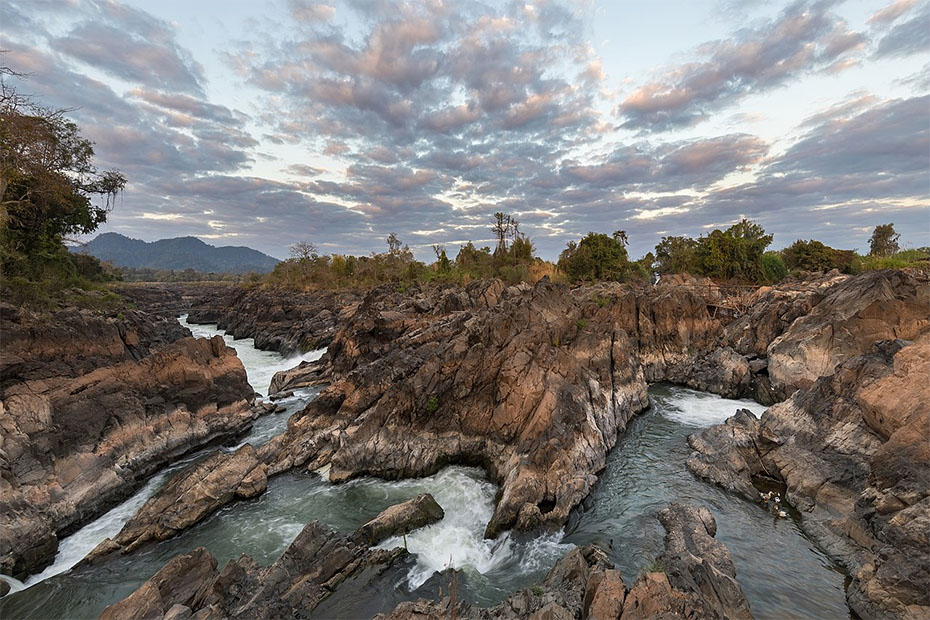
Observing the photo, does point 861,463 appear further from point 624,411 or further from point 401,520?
point 401,520

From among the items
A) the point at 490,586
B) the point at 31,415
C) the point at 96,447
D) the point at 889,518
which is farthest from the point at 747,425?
the point at 31,415

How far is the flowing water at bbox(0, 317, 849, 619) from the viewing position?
12.5m

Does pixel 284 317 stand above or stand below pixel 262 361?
above

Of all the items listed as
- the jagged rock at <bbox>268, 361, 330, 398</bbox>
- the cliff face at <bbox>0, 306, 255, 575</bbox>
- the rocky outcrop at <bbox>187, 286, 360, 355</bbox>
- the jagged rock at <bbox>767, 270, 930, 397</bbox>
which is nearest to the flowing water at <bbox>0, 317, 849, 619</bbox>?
the cliff face at <bbox>0, 306, 255, 575</bbox>

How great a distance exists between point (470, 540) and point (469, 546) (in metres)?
0.31

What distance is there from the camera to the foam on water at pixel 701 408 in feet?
87.1

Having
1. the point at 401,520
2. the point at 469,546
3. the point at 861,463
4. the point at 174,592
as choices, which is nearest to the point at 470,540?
the point at 469,546

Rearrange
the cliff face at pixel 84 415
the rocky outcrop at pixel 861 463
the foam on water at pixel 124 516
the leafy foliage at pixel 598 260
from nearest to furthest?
the rocky outcrop at pixel 861 463
the foam on water at pixel 124 516
the cliff face at pixel 84 415
the leafy foliage at pixel 598 260

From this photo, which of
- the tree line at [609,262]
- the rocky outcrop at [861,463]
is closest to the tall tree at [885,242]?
the tree line at [609,262]

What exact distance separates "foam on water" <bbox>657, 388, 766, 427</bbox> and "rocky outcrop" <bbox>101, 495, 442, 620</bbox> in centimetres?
2258

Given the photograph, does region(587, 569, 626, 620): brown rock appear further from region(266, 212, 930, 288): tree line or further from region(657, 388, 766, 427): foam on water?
region(266, 212, 930, 288): tree line

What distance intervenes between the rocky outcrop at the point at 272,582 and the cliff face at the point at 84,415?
8170mm

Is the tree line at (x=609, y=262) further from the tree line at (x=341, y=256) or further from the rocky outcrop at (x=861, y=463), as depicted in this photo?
the rocky outcrop at (x=861, y=463)

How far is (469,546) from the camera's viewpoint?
1470 cm
